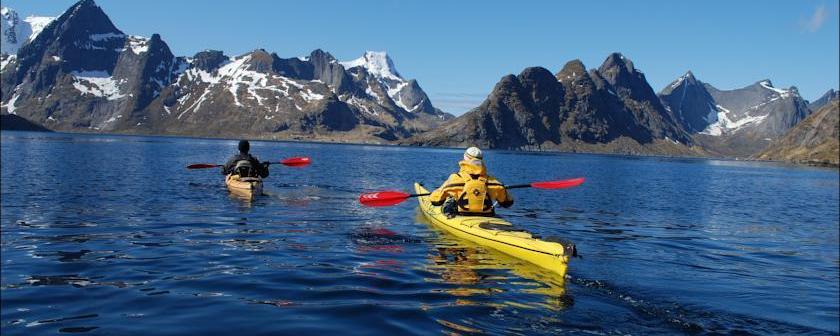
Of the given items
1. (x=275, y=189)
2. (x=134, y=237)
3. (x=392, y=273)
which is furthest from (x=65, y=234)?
(x=275, y=189)

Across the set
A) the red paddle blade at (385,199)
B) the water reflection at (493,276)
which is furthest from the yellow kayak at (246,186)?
the water reflection at (493,276)

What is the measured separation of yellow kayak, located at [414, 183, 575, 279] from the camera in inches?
615

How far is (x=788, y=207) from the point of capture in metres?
49.5

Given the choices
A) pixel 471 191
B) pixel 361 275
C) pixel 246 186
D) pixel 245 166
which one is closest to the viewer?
pixel 361 275

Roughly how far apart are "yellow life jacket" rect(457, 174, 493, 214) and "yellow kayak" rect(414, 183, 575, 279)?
1.15 feet

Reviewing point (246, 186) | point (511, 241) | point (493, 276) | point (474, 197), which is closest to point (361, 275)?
point (493, 276)

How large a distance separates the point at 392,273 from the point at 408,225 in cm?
1068

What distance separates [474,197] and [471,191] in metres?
0.31

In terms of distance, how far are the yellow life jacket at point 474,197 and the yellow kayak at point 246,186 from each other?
16.9 m

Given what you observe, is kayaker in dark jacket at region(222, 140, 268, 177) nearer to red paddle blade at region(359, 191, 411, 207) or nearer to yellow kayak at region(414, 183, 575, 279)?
red paddle blade at region(359, 191, 411, 207)

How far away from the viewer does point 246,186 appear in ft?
111

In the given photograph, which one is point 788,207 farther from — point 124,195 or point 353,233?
point 124,195

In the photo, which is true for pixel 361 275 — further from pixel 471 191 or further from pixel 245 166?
pixel 245 166

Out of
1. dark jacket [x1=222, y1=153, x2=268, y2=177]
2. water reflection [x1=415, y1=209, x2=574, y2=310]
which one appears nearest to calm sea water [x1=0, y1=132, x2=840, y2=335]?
water reflection [x1=415, y1=209, x2=574, y2=310]
